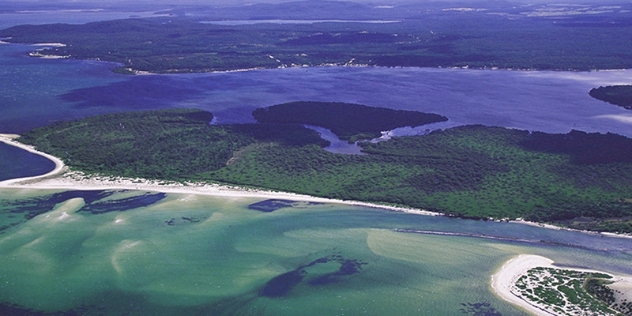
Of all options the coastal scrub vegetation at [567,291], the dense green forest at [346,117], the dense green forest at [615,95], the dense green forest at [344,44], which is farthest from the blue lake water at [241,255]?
the dense green forest at [344,44]

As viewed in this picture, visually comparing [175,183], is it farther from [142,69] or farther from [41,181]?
[142,69]

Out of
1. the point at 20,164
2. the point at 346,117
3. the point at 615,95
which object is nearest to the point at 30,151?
the point at 20,164

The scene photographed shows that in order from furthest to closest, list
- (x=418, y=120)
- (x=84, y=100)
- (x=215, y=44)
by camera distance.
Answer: (x=215, y=44), (x=84, y=100), (x=418, y=120)

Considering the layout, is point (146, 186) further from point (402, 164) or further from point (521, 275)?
point (521, 275)

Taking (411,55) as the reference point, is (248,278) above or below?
below

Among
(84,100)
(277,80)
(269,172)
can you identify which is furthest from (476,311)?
(277,80)

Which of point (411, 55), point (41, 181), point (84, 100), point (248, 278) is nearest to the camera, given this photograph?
point (248, 278)

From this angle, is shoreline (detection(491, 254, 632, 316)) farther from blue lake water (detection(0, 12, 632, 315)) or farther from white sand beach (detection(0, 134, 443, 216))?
white sand beach (detection(0, 134, 443, 216))
